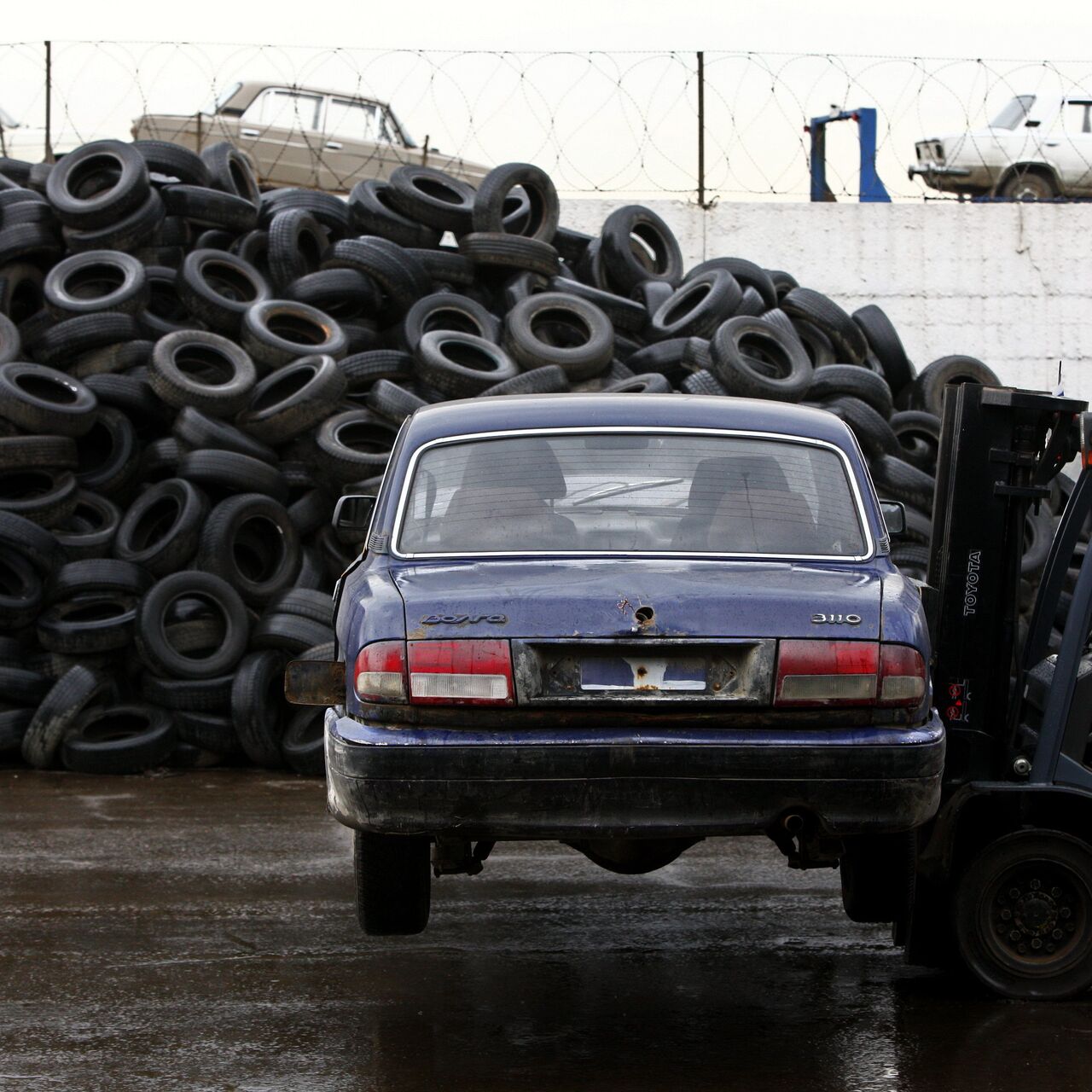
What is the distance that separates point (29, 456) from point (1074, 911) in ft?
25.1

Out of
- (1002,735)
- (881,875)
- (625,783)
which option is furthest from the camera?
(1002,735)

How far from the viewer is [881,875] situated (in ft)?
16.9

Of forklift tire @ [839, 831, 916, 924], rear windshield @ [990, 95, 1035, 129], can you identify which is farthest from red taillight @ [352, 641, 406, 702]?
rear windshield @ [990, 95, 1035, 129]

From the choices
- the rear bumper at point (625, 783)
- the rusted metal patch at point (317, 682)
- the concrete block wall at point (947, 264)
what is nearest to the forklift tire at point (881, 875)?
the rear bumper at point (625, 783)

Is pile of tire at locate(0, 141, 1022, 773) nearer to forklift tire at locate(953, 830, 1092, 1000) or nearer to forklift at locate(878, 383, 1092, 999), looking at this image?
forklift at locate(878, 383, 1092, 999)

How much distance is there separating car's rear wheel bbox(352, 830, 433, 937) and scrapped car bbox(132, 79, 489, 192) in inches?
607

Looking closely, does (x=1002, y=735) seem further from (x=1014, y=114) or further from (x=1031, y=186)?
(x=1031, y=186)

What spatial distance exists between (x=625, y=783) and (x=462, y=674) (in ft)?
1.71

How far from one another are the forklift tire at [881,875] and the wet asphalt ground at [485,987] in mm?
223

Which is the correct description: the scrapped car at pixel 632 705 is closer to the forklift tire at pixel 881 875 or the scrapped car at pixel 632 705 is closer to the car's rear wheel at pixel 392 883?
the car's rear wheel at pixel 392 883

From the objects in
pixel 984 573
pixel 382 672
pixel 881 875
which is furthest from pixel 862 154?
pixel 382 672

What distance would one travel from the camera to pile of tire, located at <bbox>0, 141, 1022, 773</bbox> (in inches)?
388

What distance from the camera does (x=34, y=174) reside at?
14031 mm

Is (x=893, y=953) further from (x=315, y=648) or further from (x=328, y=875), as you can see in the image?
(x=315, y=648)
